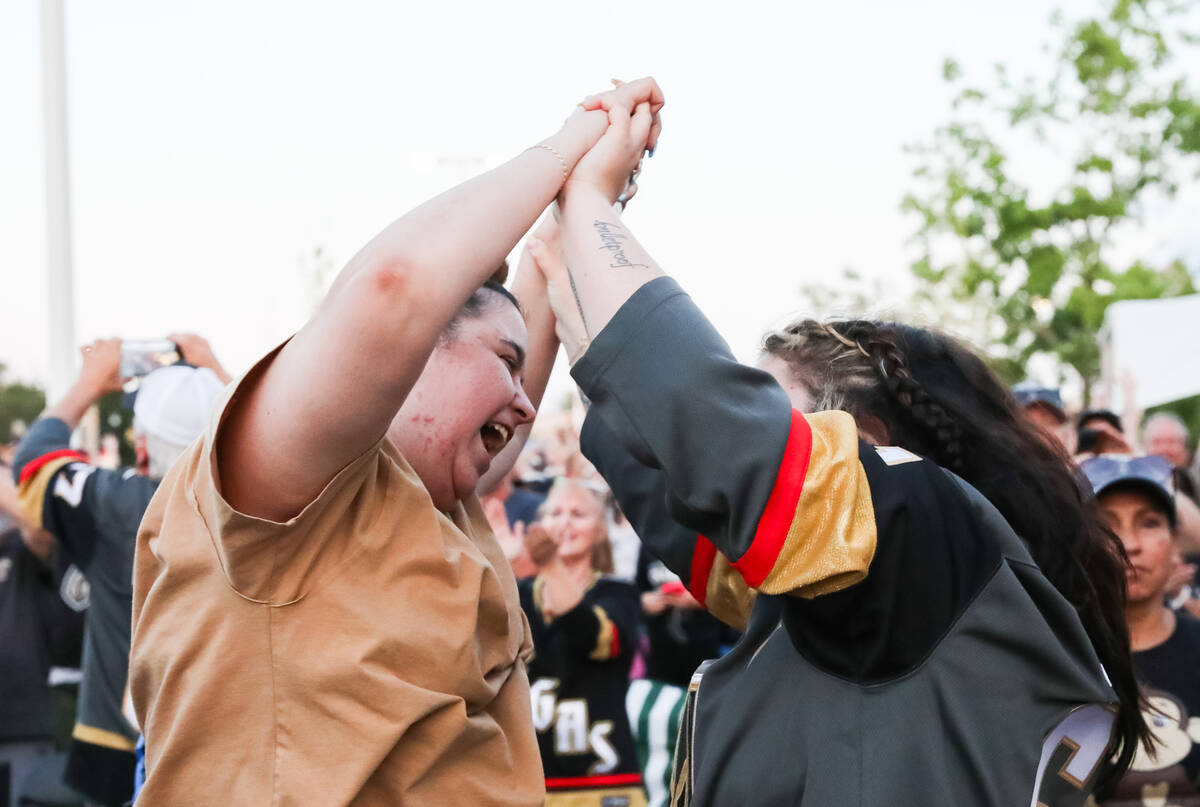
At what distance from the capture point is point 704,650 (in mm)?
5406

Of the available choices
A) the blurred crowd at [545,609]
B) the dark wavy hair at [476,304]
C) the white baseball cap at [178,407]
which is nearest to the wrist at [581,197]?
the dark wavy hair at [476,304]

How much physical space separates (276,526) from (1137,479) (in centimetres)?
343

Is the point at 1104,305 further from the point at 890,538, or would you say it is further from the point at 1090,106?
the point at 890,538

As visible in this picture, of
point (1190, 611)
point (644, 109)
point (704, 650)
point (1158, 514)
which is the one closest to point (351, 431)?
point (644, 109)

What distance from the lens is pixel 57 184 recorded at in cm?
924

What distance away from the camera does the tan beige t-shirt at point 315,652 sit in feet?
5.44

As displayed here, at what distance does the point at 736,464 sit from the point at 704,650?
4.06 meters

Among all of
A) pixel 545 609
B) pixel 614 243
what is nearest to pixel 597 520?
pixel 545 609

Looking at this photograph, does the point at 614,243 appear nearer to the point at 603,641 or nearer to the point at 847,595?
the point at 847,595

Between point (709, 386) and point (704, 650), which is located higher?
point (709, 386)

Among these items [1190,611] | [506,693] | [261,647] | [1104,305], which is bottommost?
[1104,305]

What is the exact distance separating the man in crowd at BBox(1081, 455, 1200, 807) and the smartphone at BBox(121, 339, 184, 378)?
3236 millimetres

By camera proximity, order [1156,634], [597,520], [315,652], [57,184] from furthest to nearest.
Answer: [57,184]
[597,520]
[1156,634]
[315,652]

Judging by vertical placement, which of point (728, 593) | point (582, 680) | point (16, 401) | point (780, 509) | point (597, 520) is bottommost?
point (16, 401)
